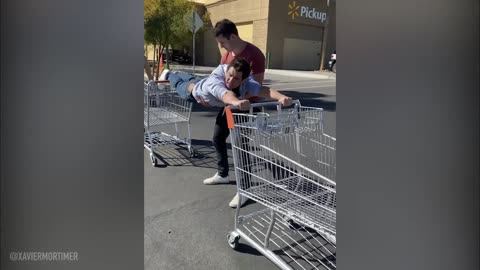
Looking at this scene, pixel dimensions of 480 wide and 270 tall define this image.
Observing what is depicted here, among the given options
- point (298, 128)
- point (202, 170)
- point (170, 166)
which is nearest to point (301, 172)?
point (298, 128)

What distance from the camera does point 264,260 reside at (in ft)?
7.28

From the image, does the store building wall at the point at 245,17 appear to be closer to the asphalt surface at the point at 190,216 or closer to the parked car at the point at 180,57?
the parked car at the point at 180,57

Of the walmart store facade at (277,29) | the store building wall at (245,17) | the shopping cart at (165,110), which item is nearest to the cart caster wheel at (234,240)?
the shopping cart at (165,110)

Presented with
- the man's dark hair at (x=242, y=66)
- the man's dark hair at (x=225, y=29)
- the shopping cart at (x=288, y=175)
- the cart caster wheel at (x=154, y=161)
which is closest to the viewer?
the shopping cart at (x=288, y=175)

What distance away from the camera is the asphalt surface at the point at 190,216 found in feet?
7.21

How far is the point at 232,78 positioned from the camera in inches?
103

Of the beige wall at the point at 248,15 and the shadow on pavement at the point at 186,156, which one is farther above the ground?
the beige wall at the point at 248,15

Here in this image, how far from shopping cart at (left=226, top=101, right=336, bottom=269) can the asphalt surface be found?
120 mm

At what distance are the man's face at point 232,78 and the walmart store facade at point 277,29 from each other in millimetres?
17876

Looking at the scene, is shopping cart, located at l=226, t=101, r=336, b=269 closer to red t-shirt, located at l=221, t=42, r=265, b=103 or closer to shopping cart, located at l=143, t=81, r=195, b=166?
red t-shirt, located at l=221, t=42, r=265, b=103

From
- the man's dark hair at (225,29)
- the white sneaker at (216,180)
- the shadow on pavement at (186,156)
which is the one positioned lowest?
the white sneaker at (216,180)

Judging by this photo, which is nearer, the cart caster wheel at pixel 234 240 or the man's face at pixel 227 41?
the cart caster wheel at pixel 234 240
